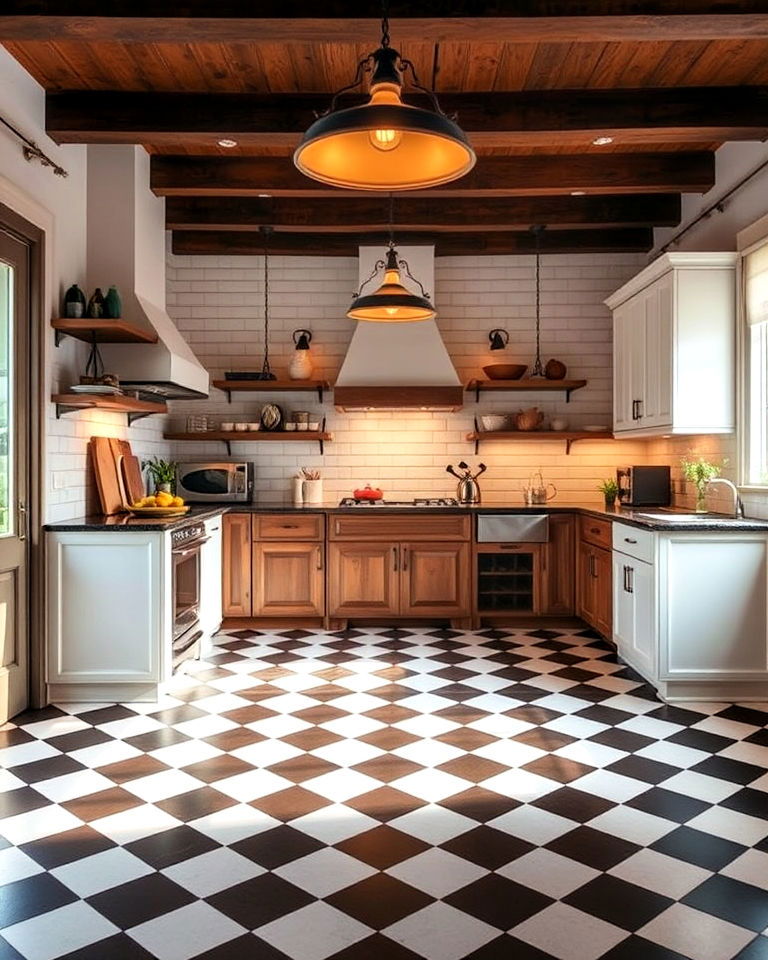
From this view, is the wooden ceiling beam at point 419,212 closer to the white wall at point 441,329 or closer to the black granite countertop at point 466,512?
the white wall at point 441,329

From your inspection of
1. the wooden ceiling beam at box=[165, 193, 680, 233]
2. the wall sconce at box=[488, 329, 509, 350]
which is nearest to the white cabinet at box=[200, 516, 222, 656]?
the wooden ceiling beam at box=[165, 193, 680, 233]

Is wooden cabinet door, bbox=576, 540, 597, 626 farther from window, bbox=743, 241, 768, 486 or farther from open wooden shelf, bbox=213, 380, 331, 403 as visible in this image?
open wooden shelf, bbox=213, 380, 331, 403

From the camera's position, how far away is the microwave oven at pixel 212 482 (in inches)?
273

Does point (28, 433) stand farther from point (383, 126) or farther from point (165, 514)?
point (383, 126)

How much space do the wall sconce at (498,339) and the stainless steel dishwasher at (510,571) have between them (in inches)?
61.8

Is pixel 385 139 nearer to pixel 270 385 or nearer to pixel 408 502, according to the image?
pixel 270 385

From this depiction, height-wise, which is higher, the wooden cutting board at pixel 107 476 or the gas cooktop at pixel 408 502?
the wooden cutting board at pixel 107 476

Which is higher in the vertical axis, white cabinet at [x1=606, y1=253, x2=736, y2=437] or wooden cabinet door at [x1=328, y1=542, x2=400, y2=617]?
white cabinet at [x1=606, y1=253, x2=736, y2=437]

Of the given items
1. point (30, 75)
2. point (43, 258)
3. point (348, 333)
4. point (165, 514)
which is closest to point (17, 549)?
point (165, 514)

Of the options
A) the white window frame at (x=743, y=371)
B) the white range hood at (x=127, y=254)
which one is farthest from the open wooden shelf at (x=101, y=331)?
the white window frame at (x=743, y=371)

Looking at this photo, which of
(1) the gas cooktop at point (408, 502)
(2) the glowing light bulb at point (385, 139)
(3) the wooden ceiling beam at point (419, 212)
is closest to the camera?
(2) the glowing light bulb at point (385, 139)

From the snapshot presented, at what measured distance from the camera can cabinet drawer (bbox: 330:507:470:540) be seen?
21.0 ft

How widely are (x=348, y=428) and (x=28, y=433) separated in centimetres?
327

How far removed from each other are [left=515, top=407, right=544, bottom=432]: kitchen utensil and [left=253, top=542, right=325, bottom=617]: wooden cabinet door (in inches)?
79.9
